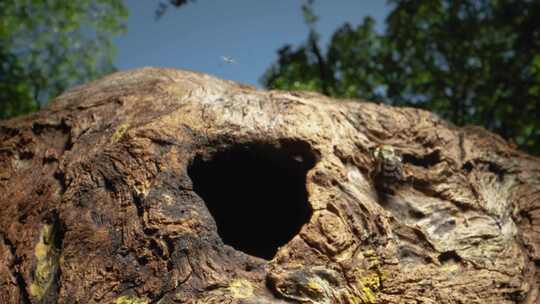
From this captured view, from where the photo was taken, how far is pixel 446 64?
15664 mm

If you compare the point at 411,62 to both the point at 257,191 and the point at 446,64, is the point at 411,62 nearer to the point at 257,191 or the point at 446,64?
the point at 446,64

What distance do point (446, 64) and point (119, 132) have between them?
1242cm

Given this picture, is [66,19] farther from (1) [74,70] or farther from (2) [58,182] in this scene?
(2) [58,182]

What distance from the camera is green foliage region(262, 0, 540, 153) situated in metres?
14.3

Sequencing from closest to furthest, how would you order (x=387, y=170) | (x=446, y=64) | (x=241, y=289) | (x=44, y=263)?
(x=241, y=289) → (x=44, y=263) → (x=387, y=170) → (x=446, y=64)

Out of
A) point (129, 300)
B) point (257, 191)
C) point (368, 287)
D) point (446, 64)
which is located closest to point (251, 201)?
point (257, 191)

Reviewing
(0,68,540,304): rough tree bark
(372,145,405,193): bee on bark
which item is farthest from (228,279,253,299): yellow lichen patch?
(372,145,405,193): bee on bark

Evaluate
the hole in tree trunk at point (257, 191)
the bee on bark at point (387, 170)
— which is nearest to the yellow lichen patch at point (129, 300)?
the hole in tree trunk at point (257, 191)

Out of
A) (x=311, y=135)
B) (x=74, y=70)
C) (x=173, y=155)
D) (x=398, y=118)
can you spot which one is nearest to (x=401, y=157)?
(x=398, y=118)

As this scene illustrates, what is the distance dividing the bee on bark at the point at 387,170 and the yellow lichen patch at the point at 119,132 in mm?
2536

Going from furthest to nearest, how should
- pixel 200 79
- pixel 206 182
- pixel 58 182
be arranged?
pixel 200 79 → pixel 206 182 → pixel 58 182

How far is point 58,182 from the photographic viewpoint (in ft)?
17.0

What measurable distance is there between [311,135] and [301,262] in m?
1.47

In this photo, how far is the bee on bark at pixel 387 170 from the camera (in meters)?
5.80
